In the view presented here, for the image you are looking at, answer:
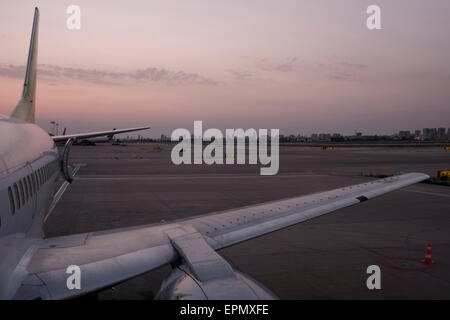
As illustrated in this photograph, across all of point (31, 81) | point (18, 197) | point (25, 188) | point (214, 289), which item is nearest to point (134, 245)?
point (18, 197)

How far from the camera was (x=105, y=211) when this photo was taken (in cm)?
1820

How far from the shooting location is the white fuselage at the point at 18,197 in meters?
5.18

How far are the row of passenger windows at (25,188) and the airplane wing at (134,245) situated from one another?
0.89m

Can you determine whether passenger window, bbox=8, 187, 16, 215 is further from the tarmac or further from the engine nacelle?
the engine nacelle

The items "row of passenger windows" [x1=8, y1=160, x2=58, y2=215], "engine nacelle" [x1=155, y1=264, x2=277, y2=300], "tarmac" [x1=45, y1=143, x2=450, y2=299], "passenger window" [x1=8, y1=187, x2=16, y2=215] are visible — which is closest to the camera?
"engine nacelle" [x1=155, y1=264, x2=277, y2=300]

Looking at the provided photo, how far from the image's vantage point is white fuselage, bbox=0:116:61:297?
17.0 feet

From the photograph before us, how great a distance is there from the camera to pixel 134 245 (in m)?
6.78

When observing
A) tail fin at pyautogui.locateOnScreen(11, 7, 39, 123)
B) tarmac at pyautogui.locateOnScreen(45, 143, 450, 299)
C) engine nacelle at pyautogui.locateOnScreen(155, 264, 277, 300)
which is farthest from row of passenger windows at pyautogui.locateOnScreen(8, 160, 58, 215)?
tail fin at pyautogui.locateOnScreen(11, 7, 39, 123)

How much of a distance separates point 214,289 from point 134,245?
2.81 m

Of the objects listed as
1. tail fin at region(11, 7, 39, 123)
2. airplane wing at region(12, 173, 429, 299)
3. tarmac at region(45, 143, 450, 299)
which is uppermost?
tail fin at region(11, 7, 39, 123)

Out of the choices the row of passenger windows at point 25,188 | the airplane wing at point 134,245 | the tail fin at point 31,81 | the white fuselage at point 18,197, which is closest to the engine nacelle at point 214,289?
the airplane wing at point 134,245

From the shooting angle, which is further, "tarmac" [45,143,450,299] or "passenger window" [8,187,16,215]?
"tarmac" [45,143,450,299]

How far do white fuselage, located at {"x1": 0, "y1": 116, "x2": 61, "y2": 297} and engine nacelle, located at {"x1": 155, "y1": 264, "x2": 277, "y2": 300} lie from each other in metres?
2.19
